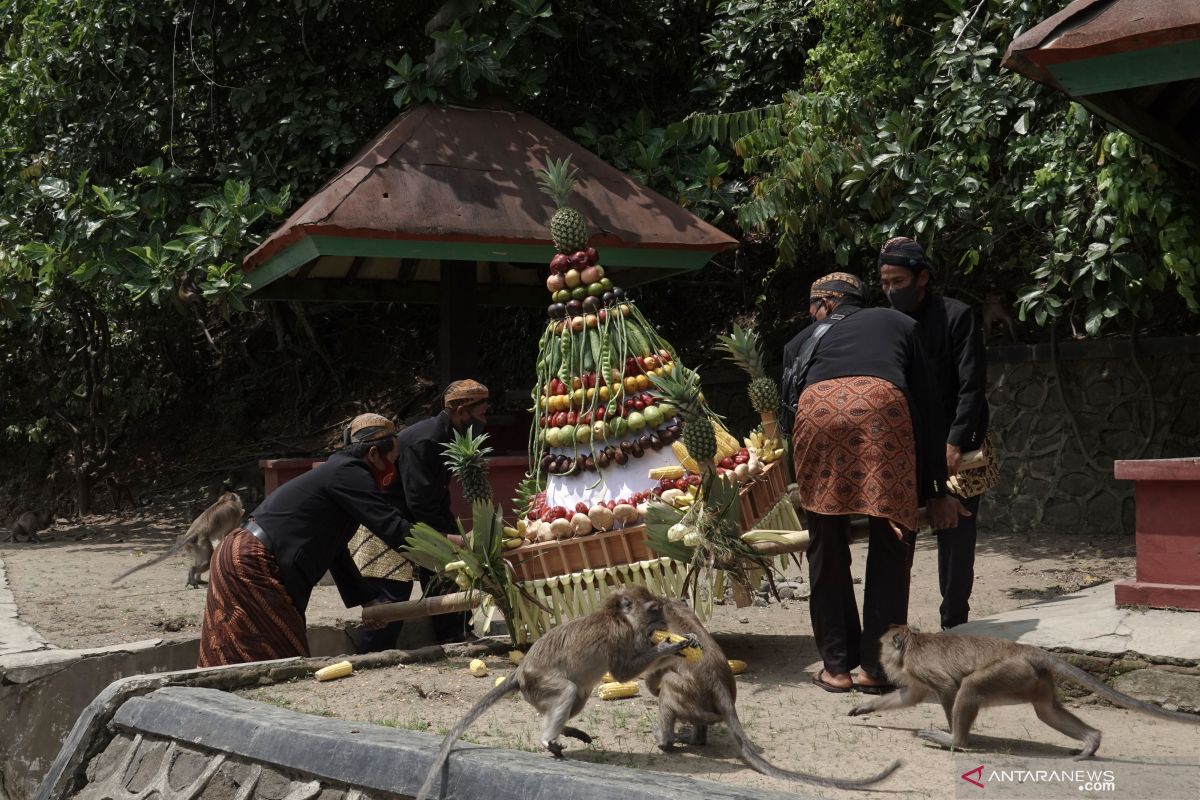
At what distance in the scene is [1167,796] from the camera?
10.8ft

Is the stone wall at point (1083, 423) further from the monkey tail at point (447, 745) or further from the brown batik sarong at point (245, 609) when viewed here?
the monkey tail at point (447, 745)

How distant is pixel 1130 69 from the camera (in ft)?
16.0

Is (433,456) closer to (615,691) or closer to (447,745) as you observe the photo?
(615,691)

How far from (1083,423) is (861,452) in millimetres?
5865

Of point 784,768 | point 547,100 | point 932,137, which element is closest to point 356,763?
point 784,768

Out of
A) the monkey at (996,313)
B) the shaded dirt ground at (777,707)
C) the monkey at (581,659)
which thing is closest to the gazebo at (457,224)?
the shaded dirt ground at (777,707)

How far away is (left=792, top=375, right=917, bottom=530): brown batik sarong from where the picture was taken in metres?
4.70

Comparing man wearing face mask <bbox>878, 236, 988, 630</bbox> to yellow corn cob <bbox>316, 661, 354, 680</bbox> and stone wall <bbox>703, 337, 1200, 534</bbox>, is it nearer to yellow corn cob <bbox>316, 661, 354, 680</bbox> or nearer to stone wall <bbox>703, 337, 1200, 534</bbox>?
yellow corn cob <bbox>316, 661, 354, 680</bbox>

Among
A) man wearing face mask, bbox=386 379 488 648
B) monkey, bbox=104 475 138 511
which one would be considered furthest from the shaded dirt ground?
monkey, bbox=104 475 138 511

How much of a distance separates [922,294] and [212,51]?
30.8 feet

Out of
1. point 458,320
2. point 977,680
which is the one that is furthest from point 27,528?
point 977,680

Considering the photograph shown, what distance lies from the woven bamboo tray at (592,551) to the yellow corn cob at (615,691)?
528mm

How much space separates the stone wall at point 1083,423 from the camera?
30.7ft

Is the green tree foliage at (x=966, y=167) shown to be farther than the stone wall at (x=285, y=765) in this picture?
Yes
